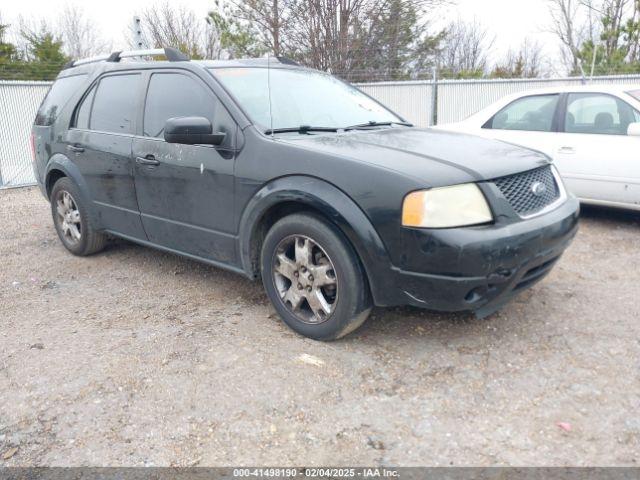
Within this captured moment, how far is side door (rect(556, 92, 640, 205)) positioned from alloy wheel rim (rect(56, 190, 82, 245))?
4.98 m

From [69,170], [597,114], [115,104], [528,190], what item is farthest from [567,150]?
[69,170]

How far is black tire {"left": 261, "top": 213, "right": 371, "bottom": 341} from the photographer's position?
3.14 meters

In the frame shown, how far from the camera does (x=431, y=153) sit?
10.8ft

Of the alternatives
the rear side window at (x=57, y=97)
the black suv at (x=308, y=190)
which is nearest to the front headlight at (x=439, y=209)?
the black suv at (x=308, y=190)

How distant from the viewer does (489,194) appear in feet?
9.86

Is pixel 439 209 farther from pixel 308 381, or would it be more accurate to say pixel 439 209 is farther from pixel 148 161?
pixel 148 161

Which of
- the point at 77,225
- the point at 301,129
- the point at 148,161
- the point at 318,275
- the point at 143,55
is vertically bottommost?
the point at 77,225

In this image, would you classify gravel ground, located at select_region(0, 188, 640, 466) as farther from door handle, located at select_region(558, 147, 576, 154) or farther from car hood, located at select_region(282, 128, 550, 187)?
door handle, located at select_region(558, 147, 576, 154)

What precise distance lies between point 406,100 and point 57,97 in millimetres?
9044

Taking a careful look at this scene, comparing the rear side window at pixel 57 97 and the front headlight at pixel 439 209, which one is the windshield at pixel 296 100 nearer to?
the front headlight at pixel 439 209

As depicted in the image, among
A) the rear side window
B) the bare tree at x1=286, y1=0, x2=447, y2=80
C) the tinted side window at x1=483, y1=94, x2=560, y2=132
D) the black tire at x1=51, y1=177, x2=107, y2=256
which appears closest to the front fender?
the black tire at x1=51, y1=177, x2=107, y2=256

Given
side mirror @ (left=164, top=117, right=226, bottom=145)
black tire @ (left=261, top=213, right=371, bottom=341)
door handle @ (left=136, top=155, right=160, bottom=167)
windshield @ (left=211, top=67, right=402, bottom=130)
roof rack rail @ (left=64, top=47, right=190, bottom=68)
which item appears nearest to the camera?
black tire @ (left=261, top=213, right=371, bottom=341)

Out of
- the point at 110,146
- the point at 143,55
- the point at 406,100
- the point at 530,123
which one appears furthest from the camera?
the point at 406,100

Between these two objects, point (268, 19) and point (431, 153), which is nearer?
point (431, 153)
